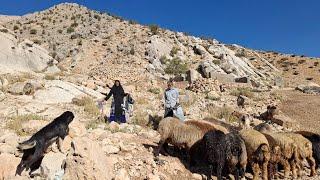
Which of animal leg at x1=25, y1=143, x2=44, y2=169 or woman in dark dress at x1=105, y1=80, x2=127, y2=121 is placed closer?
animal leg at x1=25, y1=143, x2=44, y2=169

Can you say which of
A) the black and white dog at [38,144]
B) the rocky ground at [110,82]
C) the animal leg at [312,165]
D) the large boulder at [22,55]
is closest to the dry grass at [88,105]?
the rocky ground at [110,82]

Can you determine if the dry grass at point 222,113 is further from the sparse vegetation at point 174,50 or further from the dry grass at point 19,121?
the sparse vegetation at point 174,50

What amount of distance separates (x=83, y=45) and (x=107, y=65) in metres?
5.93

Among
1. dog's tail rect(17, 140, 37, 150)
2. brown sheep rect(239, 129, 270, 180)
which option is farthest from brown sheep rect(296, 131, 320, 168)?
dog's tail rect(17, 140, 37, 150)

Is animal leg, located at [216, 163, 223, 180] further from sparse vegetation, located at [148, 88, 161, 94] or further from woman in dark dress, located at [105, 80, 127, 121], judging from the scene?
sparse vegetation, located at [148, 88, 161, 94]

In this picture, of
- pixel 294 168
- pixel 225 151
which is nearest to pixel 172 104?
pixel 225 151

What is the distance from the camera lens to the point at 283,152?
1150cm

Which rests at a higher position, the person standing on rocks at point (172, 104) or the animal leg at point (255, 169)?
the person standing on rocks at point (172, 104)

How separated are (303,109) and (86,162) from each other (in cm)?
1556

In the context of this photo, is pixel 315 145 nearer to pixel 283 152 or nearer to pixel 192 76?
pixel 283 152

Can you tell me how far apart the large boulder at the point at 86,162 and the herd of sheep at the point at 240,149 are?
1856mm

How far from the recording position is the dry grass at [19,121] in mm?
11962

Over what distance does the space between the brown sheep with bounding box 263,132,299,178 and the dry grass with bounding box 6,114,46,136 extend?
6.59 m

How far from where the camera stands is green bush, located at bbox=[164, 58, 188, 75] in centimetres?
3153
